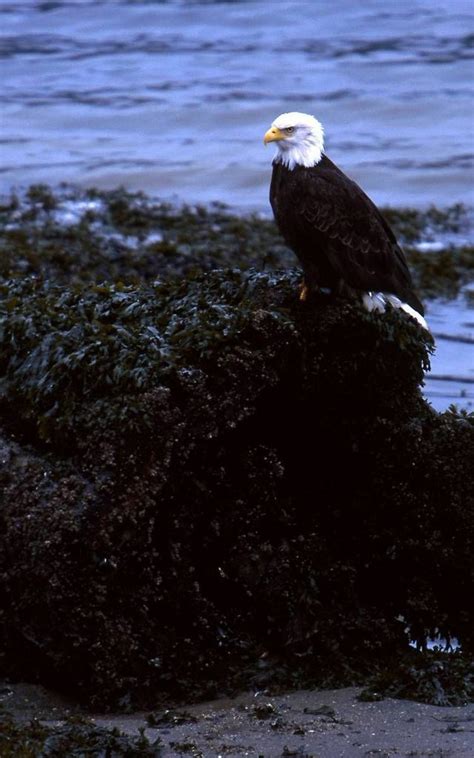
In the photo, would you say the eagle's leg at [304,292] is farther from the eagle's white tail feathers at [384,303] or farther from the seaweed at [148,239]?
the seaweed at [148,239]

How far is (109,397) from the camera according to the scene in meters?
4.22

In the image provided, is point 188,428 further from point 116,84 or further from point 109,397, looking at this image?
point 116,84

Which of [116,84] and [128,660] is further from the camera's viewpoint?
[116,84]

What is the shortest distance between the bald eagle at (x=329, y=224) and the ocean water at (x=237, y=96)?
2730mm

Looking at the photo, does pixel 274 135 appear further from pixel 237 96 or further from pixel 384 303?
pixel 237 96

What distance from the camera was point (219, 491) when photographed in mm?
4391

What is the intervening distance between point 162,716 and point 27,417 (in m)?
1.13

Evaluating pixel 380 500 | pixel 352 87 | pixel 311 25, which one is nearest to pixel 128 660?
pixel 380 500

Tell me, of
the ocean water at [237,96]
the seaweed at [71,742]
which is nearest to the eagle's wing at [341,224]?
the seaweed at [71,742]

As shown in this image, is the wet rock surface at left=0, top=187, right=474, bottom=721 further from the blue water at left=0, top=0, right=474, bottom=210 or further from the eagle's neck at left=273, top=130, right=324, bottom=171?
the blue water at left=0, top=0, right=474, bottom=210

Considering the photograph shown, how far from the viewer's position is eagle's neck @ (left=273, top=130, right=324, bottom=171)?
5270 mm

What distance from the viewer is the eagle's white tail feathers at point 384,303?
4805 mm

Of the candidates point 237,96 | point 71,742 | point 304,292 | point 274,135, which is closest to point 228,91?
point 237,96

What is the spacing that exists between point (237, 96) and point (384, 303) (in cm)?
1288
